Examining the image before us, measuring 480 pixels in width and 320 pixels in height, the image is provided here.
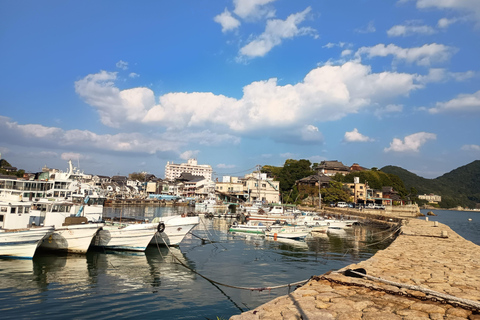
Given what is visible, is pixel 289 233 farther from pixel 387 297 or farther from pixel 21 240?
pixel 387 297

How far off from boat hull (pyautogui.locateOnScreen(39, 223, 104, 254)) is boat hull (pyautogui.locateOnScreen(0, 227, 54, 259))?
7.50ft

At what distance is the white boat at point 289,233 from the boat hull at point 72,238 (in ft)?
61.1

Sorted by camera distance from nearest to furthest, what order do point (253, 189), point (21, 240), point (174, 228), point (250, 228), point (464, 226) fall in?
point (21, 240)
point (174, 228)
point (250, 228)
point (464, 226)
point (253, 189)

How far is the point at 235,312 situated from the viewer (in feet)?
38.8

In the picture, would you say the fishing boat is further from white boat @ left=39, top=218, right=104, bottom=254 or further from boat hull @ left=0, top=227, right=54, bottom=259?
white boat @ left=39, top=218, right=104, bottom=254

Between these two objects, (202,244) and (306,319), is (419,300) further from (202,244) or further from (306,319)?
(202,244)

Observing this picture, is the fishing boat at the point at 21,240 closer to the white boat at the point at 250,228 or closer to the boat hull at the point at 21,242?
the boat hull at the point at 21,242

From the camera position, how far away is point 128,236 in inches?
912

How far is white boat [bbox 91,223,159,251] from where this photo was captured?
23094mm

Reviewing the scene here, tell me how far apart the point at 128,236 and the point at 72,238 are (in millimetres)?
3782

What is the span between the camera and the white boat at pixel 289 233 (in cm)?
3341

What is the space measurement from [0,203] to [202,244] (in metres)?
16.0

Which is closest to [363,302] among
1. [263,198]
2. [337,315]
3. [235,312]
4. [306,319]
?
[337,315]

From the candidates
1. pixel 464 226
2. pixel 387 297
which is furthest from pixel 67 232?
pixel 464 226
